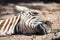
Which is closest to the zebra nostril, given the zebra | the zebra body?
the zebra

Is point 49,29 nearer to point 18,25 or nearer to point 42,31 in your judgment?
point 42,31

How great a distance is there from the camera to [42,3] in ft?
20.9

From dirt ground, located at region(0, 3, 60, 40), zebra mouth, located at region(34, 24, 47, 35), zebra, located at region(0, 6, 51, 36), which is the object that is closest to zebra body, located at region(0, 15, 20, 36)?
zebra, located at region(0, 6, 51, 36)

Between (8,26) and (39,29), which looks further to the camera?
(8,26)

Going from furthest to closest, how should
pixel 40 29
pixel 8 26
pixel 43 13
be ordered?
pixel 43 13
pixel 8 26
pixel 40 29

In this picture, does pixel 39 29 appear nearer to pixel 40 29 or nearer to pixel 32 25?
pixel 40 29

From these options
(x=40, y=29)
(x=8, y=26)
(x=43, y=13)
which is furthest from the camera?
(x=43, y=13)

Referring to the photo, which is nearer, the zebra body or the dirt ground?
the dirt ground

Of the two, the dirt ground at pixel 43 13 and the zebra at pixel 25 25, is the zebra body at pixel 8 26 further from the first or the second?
the dirt ground at pixel 43 13

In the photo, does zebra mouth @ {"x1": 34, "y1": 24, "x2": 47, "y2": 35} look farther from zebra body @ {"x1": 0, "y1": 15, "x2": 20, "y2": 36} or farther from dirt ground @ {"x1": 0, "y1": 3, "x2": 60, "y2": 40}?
zebra body @ {"x1": 0, "y1": 15, "x2": 20, "y2": 36}

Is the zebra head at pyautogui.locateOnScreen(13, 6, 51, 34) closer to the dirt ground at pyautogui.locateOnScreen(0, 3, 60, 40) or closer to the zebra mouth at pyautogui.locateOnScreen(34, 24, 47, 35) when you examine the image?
the zebra mouth at pyautogui.locateOnScreen(34, 24, 47, 35)

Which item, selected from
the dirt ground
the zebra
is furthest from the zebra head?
the dirt ground

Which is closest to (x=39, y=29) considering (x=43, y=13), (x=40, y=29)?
(x=40, y=29)

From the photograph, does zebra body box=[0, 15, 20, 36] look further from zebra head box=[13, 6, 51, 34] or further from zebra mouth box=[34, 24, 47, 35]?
zebra mouth box=[34, 24, 47, 35]
